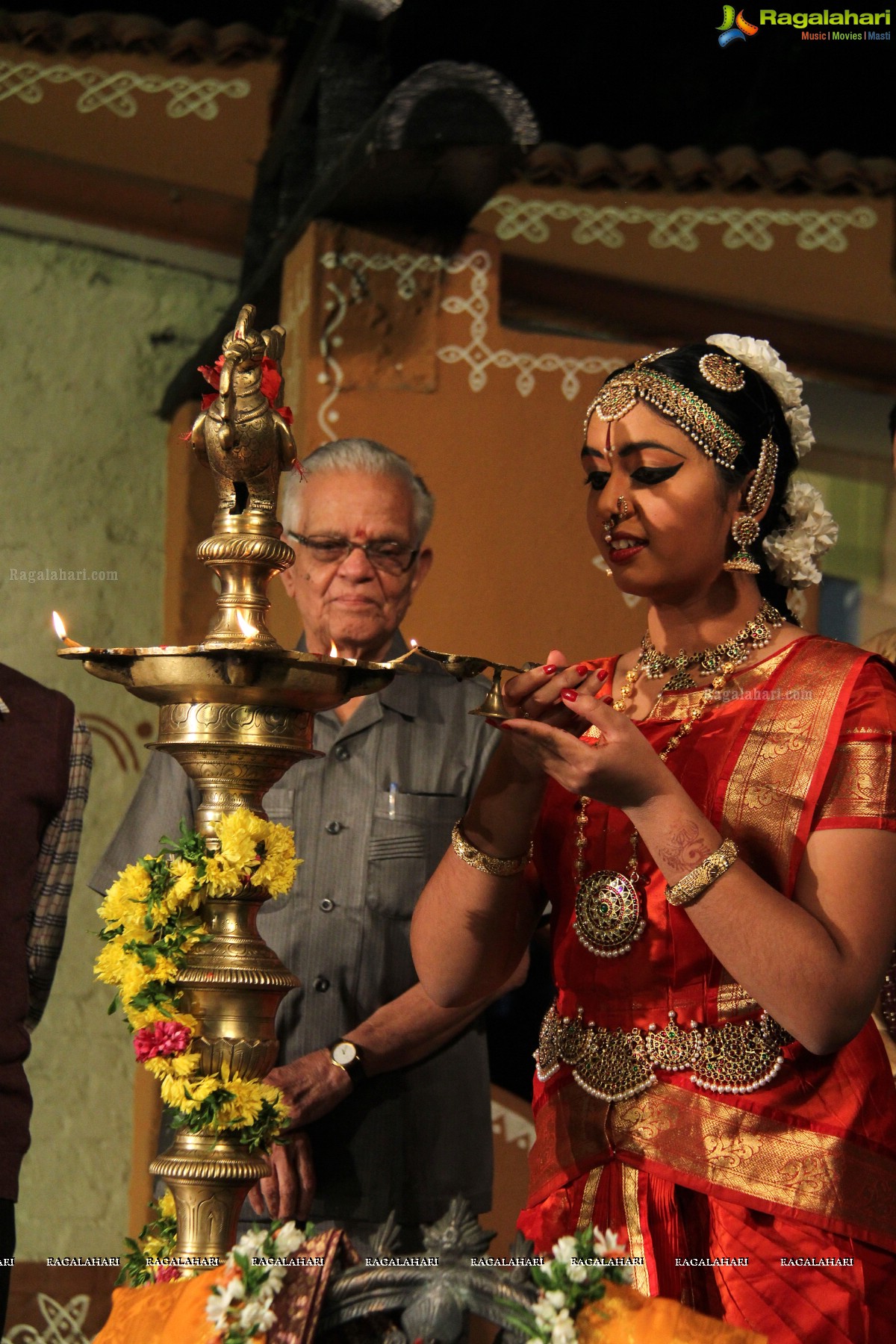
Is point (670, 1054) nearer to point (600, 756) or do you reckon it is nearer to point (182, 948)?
point (600, 756)

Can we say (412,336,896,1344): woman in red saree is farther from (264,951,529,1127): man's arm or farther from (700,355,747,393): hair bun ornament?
(264,951,529,1127): man's arm

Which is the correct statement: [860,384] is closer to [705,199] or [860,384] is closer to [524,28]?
[705,199]

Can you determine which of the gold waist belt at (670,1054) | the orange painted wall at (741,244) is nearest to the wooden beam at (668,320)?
the orange painted wall at (741,244)

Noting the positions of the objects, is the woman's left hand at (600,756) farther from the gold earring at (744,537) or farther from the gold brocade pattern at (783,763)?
the gold earring at (744,537)

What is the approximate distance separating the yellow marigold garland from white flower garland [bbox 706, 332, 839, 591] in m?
0.80

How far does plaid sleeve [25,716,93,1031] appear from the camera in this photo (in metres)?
2.50

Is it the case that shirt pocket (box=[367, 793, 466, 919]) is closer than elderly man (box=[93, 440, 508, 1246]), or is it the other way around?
elderly man (box=[93, 440, 508, 1246])

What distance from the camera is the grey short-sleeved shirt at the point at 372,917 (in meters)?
2.35

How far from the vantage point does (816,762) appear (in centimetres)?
181

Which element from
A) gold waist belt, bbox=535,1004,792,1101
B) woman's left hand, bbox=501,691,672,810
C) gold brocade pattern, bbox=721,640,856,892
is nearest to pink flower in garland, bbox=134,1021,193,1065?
woman's left hand, bbox=501,691,672,810

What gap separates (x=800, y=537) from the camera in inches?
79.8

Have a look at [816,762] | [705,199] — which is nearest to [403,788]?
[816,762]

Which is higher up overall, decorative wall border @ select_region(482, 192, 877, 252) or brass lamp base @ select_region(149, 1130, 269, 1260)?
decorative wall border @ select_region(482, 192, 877, 252)

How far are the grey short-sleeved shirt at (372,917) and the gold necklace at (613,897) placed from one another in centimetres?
55
